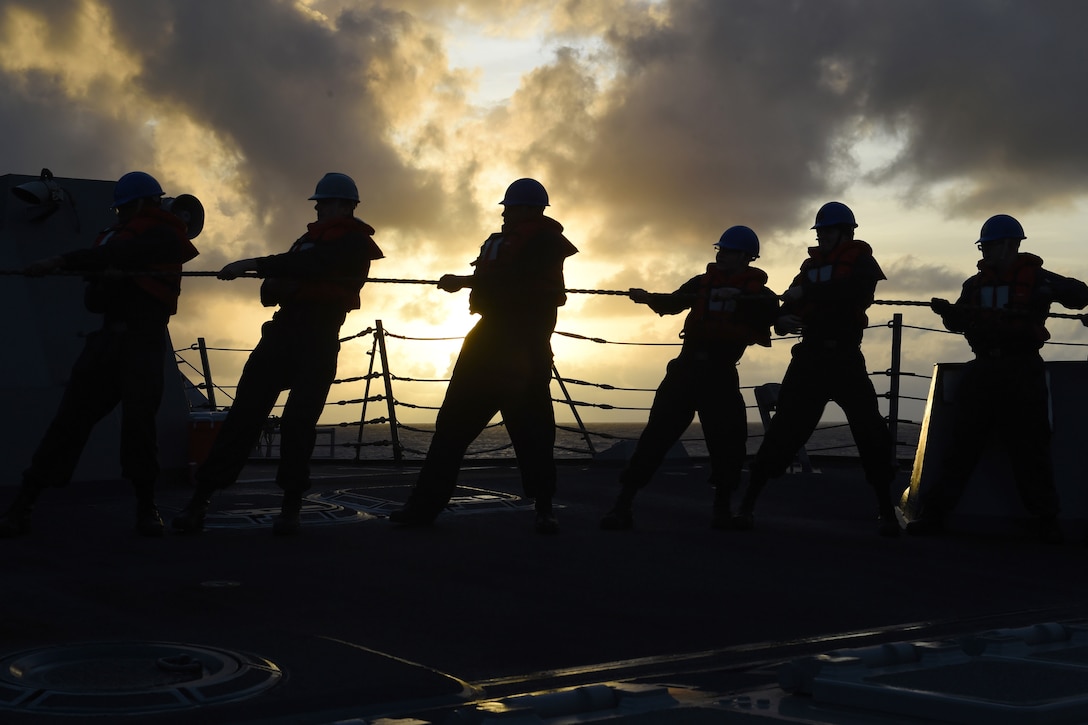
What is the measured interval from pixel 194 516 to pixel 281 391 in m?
0.73

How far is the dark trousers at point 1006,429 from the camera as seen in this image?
6285 mm

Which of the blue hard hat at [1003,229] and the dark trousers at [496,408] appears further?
the blue hard hat at [1003,229]

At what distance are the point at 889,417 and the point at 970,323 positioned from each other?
427 cm

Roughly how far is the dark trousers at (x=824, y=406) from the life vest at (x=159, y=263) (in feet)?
9.80

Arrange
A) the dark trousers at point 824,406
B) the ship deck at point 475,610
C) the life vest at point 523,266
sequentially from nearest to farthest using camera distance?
the ship deck at point 475,610 < the life vest at point 523,266 < the dark trousers at point 824,406

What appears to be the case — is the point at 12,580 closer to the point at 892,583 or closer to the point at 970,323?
the point at 892,583

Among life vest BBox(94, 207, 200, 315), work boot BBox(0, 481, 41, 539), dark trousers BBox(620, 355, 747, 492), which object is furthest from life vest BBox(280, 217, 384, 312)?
dark trousers BBox(620, 355, 747, 492)

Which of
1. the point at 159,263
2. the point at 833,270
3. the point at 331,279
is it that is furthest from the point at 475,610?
the point at 833,270

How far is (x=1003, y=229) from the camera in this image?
21.1ft

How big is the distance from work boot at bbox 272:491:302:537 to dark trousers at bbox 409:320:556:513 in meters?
0.57

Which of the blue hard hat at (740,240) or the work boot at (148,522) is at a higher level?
the blue hard hat at (740,240)

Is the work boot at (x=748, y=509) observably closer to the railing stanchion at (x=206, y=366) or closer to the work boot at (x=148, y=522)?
the work boot at (x=148, y=522)

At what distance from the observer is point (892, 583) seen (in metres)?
4.64

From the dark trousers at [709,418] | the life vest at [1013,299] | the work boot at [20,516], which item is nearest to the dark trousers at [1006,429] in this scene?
the life vest at [1013,299]
